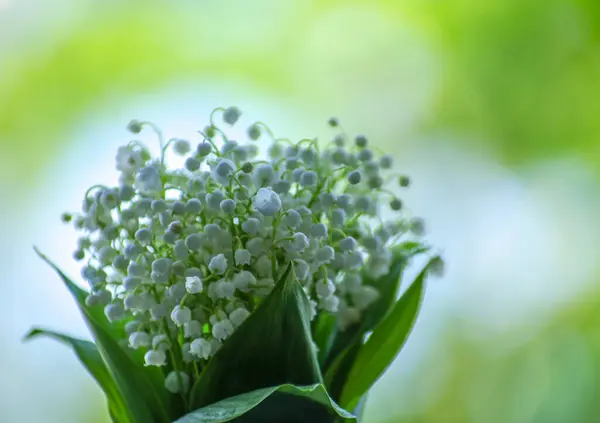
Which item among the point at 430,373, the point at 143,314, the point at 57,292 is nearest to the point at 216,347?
the point at 143,314

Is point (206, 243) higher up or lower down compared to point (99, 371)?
higher up

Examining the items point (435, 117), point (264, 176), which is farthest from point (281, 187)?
point (435, 117)

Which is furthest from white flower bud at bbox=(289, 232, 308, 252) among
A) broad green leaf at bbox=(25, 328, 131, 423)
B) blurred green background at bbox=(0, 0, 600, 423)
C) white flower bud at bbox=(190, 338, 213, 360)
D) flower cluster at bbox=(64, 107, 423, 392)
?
blurred green background at bbox=(0, 0, 600, 423)

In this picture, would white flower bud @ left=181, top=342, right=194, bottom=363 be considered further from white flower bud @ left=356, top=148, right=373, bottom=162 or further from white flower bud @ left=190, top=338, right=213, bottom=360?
white flower bud @ left=356, top=148, right=373, bottom=162

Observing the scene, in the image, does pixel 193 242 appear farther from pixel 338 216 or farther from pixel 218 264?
pixel 338 216

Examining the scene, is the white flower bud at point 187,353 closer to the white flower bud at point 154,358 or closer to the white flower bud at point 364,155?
the white flower bud at point 154,358

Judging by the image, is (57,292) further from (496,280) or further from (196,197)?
(496,280)
